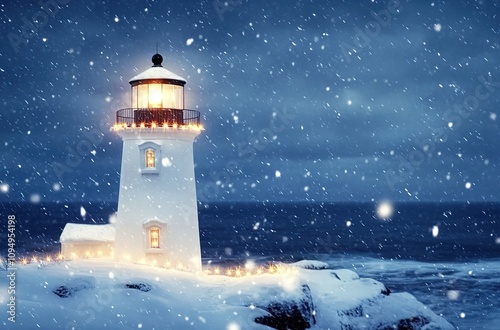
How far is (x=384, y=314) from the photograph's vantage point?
28.5 meters

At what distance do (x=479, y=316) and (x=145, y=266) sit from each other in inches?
917

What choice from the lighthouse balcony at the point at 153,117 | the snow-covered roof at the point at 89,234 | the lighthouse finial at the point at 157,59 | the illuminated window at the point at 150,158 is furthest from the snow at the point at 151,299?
the lighthouse finial at the point at 157,59

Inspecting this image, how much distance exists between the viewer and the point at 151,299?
2156 centimetres

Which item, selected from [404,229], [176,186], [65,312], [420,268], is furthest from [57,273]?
[404,229]

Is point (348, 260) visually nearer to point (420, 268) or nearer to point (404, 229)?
point (420, 268)

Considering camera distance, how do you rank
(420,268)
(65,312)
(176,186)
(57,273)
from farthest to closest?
(420,268) < (176,186) < (57,273) < (65,312)

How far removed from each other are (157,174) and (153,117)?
244 cm

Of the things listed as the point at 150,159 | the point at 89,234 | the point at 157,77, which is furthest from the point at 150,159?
the point at 89,234

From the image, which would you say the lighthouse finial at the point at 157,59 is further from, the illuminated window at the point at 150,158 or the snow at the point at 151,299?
the snow at the point at 151,299

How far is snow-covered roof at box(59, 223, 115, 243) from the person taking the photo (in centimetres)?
3164

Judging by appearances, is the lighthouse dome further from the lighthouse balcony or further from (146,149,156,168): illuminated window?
(146,149,156,168): illuminated window

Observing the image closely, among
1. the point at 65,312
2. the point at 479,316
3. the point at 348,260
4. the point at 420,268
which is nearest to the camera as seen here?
the point at 65,312

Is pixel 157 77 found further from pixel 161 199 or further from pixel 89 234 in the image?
pixel 89 234

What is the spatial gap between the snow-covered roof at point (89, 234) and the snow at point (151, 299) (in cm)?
539
